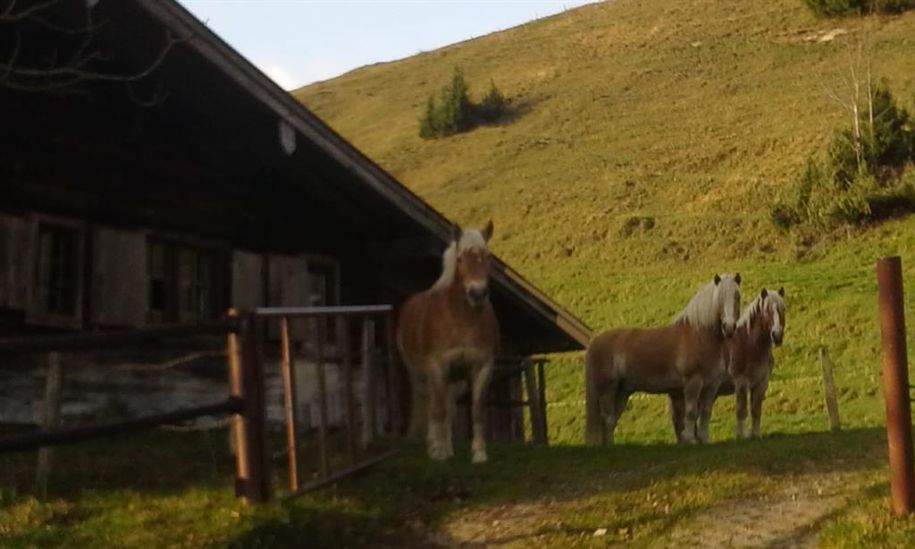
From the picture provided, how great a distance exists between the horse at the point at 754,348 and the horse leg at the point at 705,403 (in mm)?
392

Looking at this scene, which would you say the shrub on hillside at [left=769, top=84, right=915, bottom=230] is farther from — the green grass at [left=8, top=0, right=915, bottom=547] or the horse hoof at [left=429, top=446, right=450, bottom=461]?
the horse hoof at [left=429, top=446, right=450, bottom=461]

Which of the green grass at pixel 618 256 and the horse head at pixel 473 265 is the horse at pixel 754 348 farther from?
the horse head at pixel 473 265

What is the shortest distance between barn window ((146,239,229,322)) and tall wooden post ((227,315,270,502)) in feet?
18.5

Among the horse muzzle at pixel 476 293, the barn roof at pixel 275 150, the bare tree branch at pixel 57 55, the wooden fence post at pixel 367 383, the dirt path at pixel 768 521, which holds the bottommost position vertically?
the dirt path at pixel 768 521

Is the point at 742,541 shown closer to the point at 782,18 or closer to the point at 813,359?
the point at 813,359

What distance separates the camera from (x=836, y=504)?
888cm

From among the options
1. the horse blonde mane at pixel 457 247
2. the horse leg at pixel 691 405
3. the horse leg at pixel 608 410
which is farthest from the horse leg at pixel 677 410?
the horse blonde mane at pixel 457 247

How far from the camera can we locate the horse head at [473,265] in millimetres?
11711

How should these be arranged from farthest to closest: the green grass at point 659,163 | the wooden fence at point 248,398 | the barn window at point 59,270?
1. the green grass at point 659,163
2. the barn window at point 59,270
3. the wooden fence at point 248,398

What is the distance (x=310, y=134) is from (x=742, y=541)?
678 cm

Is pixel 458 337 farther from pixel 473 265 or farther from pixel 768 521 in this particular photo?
pixel 768 521

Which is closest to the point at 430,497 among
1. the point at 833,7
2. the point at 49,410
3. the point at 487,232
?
the point at 49,410

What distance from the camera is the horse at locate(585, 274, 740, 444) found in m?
15.2

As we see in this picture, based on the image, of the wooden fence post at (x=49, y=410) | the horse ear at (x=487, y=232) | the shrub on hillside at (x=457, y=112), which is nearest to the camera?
the wooden fence post at (x=49, y=410)
